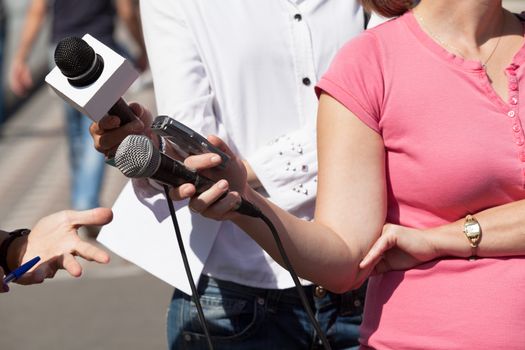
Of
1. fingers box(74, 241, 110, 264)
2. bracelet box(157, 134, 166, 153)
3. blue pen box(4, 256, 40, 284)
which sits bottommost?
blue pen box(4, 256, 40, 284)

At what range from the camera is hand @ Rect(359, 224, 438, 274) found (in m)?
2.40

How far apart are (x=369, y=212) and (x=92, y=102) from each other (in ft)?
2.07

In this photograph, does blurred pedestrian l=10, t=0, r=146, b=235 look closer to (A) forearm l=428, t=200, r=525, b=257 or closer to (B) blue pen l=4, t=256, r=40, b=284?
(B) blue pen l=4, t=256, r=40, b=284

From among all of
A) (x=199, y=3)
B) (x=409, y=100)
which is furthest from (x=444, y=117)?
(x=199, y=3)

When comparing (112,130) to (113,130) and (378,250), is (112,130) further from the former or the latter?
(378,250)

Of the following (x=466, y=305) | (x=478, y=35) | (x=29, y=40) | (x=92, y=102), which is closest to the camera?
(x=92, y=102)

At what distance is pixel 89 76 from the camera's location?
2.15 meters

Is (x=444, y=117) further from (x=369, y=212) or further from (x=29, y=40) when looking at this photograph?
(x=29, y=40)

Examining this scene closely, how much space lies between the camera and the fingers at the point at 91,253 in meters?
2.32

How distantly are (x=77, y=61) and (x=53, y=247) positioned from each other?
1.59ft

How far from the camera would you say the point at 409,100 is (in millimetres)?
2428

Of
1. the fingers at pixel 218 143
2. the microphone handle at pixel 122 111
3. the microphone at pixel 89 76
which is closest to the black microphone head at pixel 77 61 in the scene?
the microphone at pixel 89 76

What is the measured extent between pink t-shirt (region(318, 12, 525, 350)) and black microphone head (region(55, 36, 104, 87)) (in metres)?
0.54

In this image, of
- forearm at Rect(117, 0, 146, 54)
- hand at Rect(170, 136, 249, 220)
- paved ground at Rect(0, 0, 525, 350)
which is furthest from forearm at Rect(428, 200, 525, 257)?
forearm at Rect(117, 0, 146, 54)
